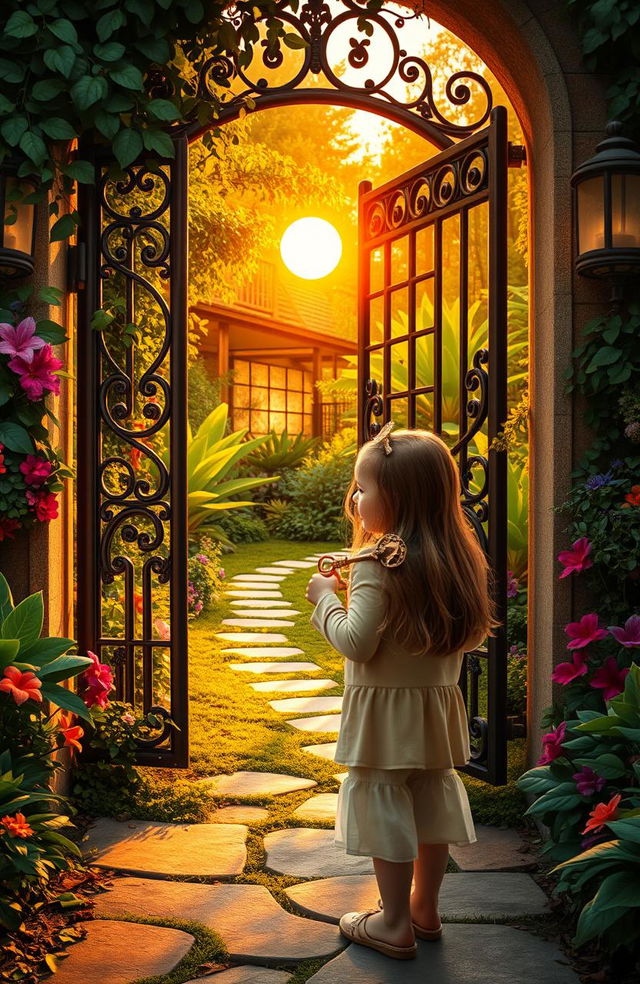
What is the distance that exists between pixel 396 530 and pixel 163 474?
146 centimetres

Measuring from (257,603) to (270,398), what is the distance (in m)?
8.82

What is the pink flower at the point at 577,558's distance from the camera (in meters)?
2.61

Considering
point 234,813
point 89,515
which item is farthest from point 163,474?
point 234,813

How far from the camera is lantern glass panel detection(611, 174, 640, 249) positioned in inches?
104

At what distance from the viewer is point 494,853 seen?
2703mm

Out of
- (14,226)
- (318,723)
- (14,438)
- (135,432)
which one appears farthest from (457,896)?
(14,226)

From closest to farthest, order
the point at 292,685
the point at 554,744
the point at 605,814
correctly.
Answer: the point at 605,814 < the point at 554,744 < the point at 292,685

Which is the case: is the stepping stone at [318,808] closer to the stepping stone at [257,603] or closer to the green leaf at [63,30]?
the green leaf at [63,30]

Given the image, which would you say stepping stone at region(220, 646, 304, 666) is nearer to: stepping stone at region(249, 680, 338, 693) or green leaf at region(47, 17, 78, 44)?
stepping stone at region(249, 680, 338, 693)

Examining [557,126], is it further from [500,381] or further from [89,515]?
[89,515]

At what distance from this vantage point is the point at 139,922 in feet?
7.27

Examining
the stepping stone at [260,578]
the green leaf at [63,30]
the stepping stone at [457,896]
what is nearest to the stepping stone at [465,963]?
the stepping stone at [457,896]

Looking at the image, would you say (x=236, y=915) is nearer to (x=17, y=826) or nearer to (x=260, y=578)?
(x=17, y=826)

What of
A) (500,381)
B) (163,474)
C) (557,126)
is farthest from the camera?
(163,474)
